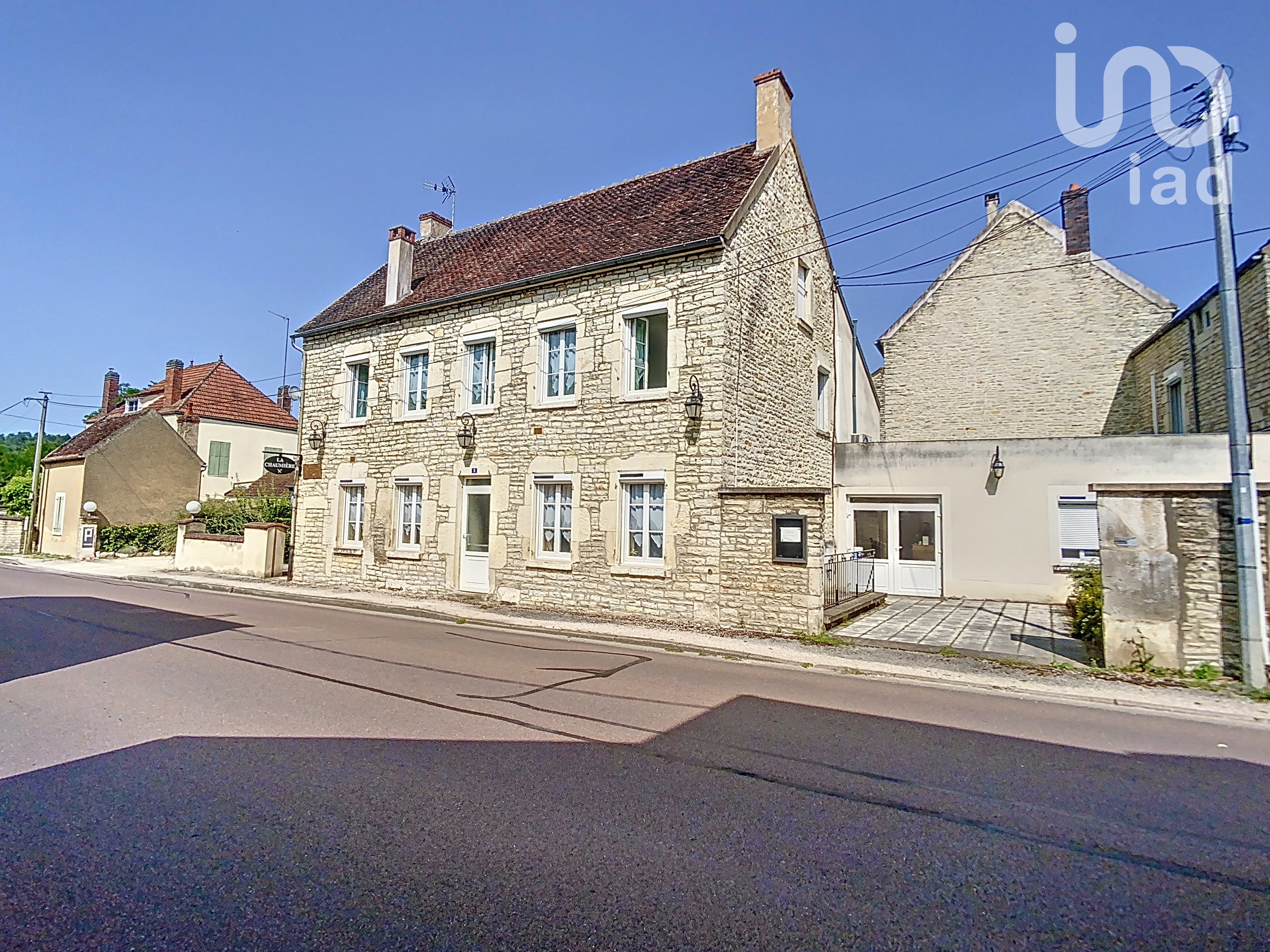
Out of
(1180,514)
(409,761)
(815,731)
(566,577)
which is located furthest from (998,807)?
(566,577)

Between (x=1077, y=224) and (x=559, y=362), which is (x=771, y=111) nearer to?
(x=559, y=362)

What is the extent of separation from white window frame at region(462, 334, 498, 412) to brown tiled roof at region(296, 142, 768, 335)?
3.61 feet

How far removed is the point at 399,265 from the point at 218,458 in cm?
1958

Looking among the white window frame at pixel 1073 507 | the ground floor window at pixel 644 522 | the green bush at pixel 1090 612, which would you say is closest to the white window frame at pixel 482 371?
the ground floor window at pixel 644 522

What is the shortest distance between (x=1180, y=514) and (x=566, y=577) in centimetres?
945

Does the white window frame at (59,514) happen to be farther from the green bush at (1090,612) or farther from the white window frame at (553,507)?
the green bush at (1090,612)

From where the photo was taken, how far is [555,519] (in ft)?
45.5

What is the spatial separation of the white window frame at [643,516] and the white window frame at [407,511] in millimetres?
5418

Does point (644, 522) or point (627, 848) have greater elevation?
point (644, 522)

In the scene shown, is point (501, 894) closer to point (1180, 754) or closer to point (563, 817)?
point (563, 817)

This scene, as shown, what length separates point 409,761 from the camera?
16.0ft

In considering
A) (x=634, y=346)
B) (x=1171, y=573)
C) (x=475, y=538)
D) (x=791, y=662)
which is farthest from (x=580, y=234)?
(x=1171, y=573)

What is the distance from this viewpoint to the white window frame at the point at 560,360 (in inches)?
546

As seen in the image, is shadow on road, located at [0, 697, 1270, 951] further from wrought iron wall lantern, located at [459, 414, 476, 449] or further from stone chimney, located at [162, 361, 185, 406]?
stone chimney, located at [162, 361, 185, 406]
